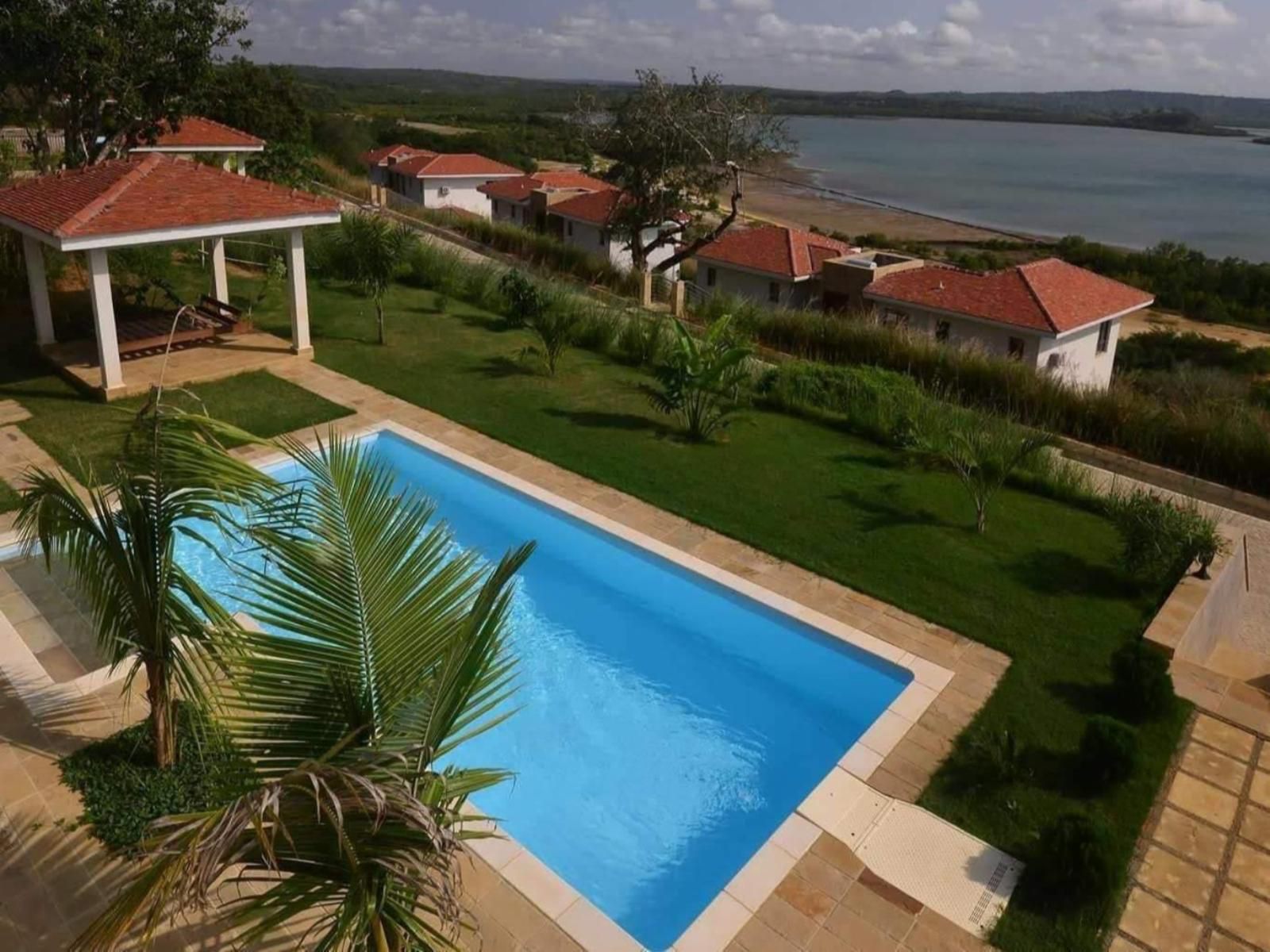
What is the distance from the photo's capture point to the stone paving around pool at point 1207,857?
17.9 ft

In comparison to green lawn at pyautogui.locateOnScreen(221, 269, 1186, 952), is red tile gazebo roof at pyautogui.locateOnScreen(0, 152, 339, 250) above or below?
above

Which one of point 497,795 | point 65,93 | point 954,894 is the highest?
point 65,93

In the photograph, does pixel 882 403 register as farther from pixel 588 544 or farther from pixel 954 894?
pixel 954 894

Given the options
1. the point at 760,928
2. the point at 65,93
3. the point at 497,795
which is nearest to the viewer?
the point at 760,928

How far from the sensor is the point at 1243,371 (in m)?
45.0

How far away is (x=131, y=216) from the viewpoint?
12.6 metres

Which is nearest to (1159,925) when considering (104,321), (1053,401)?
(1053,401)

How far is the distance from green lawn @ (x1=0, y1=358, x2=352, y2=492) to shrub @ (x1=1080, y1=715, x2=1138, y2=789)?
9.46 meters

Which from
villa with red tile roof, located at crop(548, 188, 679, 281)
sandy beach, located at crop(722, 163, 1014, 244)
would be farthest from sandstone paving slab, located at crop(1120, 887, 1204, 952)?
sandy beach, located at crop(722, 163, 1014, 244)

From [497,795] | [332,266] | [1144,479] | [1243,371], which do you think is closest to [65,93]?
[332,266]

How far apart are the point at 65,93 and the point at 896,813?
69.6 feet

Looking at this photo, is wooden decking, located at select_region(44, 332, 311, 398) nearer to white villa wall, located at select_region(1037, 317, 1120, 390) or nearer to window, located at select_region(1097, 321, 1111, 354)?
white villa wall, located at select_region(1037, 317, 1120, 390)

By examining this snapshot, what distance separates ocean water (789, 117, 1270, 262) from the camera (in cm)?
9644

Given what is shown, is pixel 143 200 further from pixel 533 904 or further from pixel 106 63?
pixel 533 904
